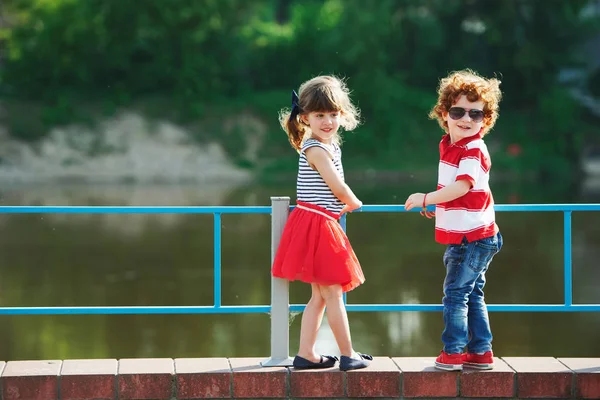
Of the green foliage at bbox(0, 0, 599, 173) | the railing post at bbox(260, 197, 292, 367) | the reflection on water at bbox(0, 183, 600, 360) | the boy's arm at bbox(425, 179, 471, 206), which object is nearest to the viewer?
the boy's arm at bbox(425, 179, 471, 206)

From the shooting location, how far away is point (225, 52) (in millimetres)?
34500

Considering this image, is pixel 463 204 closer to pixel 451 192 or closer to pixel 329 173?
pixel 451 192

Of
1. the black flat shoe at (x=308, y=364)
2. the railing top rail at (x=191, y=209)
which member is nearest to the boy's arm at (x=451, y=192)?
the railing top rail at (x=191, y=209)

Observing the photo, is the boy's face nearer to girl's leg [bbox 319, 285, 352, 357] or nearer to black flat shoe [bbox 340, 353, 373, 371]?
girl's leg [bbox 319, 285, 352, 357]

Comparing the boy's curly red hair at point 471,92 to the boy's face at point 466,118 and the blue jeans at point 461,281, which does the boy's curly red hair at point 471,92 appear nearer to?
the boy's face at point 466,118

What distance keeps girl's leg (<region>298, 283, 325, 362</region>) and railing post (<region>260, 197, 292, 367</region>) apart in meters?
0.09

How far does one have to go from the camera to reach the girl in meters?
3.53

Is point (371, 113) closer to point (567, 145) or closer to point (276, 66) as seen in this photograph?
point (276, 66)

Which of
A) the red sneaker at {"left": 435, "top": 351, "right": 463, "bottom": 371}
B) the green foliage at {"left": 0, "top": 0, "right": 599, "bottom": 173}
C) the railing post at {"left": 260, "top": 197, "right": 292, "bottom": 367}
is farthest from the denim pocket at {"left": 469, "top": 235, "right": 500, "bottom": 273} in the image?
the green foliage at {"left": 0, "top": 0, "right": 599, "bottom": 173}

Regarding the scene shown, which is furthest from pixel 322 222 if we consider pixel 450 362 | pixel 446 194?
pixel 450 362

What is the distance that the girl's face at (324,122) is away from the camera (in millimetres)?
3564

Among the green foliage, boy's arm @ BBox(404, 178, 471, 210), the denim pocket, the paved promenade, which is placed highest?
the green foliage

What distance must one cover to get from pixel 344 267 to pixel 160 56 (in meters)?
31.0

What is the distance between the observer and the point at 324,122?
11.7ft
